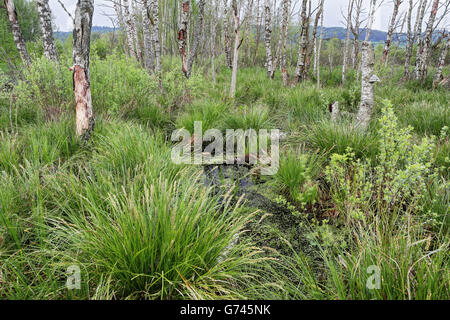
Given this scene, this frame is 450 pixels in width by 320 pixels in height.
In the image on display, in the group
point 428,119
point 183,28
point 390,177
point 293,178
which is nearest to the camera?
point 390,177

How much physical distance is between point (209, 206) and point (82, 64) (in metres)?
2.75

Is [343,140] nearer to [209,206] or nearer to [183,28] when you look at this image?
[209,206]

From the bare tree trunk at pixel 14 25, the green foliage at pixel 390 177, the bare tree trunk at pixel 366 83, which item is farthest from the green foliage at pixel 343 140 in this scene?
the bare tree trunk at pixel 14 25

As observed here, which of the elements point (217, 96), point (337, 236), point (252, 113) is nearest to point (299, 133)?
point (252, 113)

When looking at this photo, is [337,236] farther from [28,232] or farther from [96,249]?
[28,232]

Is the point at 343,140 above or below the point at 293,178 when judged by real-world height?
above

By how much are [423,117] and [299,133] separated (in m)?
2.36

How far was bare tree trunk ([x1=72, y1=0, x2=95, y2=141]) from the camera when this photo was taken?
3.26m

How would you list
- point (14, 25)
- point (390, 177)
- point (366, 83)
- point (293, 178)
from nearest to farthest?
point (390, 177) < point (293, 178) < point (366, 83) < point (14, 25)

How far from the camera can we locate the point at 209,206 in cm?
237

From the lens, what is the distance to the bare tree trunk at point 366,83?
4.17 meters

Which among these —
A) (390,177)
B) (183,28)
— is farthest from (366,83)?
(183,28)

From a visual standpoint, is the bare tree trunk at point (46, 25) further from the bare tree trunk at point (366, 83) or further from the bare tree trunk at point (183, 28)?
the bare tree trunk at point (366, 83)
